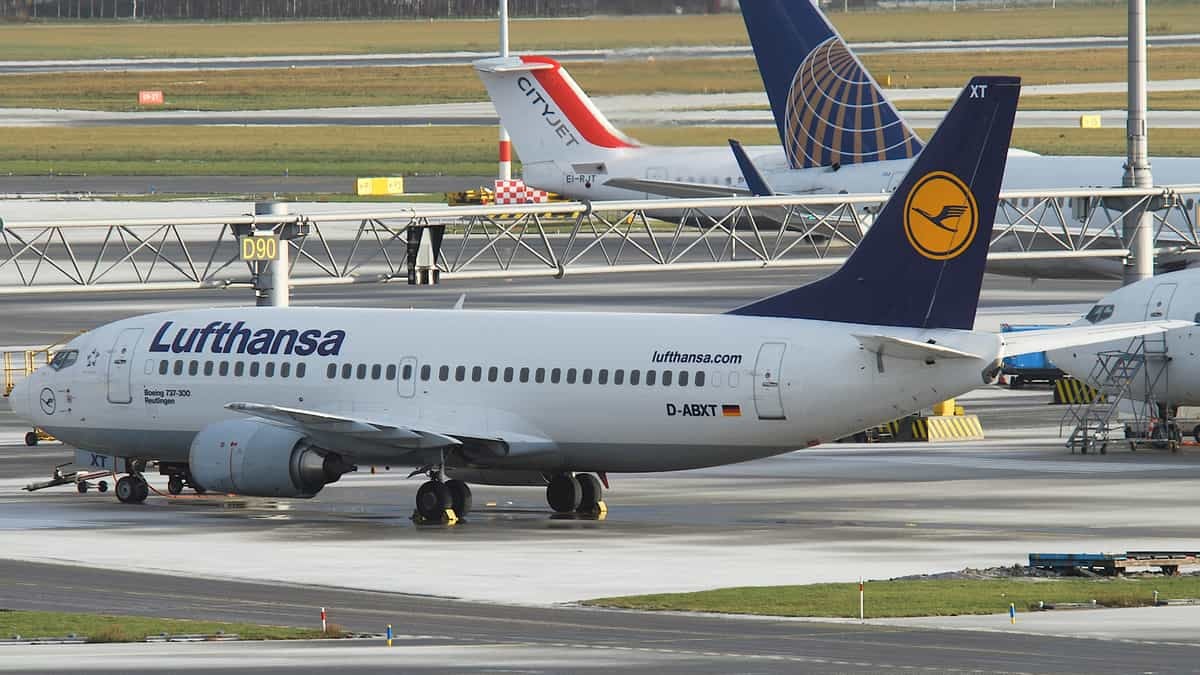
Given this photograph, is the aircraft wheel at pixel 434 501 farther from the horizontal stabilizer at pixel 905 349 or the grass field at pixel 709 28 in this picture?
the grass field at pixel 709 28

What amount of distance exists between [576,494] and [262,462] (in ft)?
19.2

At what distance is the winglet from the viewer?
73.0 m

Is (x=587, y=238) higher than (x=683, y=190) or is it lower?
lower

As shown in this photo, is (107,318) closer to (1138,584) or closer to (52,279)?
(52,279)

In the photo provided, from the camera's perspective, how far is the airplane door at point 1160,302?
185 feet

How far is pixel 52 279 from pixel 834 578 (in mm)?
69412

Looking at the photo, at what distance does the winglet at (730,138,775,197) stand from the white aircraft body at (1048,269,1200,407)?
644 inches

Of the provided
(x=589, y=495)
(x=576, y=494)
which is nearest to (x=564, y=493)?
(x=576, y=494)

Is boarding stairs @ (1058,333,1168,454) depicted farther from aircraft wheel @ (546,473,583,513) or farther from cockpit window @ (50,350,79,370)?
cockpit window @ (50,350,79,370)

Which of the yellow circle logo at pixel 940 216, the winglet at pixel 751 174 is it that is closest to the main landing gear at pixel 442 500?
the yellow circle logo at pixel 940 216

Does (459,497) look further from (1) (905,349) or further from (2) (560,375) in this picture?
(1) (905,349)

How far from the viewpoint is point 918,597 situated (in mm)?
33094

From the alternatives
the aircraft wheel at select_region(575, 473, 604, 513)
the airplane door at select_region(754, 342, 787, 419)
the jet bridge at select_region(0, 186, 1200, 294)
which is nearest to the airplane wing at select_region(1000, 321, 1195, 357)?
the airplane door at select_region(754, 342, 787, 419)

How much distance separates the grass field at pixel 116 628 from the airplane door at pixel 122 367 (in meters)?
15.8
